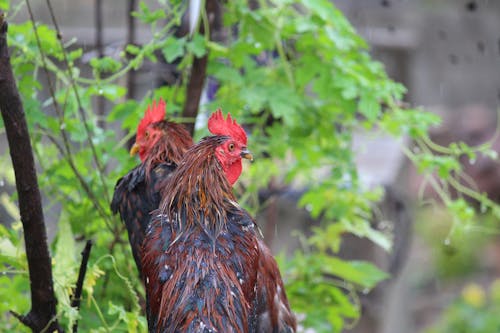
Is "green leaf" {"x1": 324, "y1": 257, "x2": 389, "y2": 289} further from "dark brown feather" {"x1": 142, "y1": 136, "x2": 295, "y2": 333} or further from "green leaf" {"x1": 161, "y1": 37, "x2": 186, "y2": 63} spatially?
"green leaf" {"x1": 161, "y1": 37, "x2": 186, "y2": 63}

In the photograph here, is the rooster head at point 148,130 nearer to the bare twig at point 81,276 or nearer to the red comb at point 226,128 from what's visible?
the red comb at point 226,128

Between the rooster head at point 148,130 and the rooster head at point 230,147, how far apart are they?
1.32 ft

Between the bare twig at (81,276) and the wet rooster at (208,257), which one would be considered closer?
the wet rooster at (208,257)

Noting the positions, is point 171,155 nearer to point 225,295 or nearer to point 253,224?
point 253,224

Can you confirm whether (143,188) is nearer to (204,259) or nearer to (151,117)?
(151,117)

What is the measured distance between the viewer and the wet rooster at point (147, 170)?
8.39ft

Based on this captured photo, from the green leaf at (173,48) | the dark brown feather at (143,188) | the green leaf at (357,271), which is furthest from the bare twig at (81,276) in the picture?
the green leaf at (357,271)

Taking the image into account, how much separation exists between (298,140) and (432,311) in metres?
3.98

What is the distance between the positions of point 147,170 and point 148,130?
17cm

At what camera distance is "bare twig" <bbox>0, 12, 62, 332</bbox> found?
199 centimetres

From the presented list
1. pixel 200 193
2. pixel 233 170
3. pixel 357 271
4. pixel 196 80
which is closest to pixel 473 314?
pixel 357 271

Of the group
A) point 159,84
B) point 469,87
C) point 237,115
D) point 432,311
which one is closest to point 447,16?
point 469,87

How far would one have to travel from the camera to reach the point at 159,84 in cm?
357

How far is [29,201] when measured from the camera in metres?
2.07
